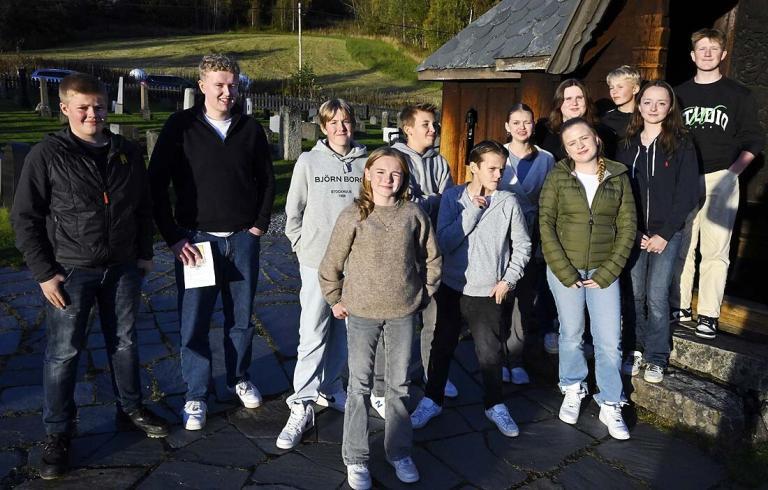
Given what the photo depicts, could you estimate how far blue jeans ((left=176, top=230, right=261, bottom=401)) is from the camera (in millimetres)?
3578

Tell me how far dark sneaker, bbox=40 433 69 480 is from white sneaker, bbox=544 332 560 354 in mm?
3211

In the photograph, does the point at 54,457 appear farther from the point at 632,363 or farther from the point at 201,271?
the point at 632,363

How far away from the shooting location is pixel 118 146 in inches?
128

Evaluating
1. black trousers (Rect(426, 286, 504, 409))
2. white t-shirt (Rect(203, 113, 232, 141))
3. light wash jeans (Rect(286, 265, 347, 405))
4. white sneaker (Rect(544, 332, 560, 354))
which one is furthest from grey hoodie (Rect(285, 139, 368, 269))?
white sneaker (Rect(544, 332, 560, 354))

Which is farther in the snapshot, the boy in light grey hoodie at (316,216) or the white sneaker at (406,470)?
the boy in light grey hoodie at (316,216)

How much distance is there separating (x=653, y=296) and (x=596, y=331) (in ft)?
1.67

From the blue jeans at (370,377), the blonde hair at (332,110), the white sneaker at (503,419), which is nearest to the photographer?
the blue jeans at (370,377)

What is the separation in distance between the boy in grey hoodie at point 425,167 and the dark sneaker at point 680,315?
203 cm

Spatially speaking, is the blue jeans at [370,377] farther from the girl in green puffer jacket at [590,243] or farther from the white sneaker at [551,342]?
the white sneaker at [551,342]

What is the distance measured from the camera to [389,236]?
10.1 feet

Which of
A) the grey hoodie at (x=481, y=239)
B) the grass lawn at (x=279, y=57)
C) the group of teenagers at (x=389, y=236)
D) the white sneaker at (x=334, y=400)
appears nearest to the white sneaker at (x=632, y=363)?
the group of teenagers at (x=389, y=236)

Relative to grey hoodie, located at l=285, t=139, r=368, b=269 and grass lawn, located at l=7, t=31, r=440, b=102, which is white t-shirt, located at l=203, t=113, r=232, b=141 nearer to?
grey hoodie, located at l=285, t=139, r=368, b=269

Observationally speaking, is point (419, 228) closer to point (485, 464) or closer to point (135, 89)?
point (485, 464)

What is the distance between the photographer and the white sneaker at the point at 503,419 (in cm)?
373
